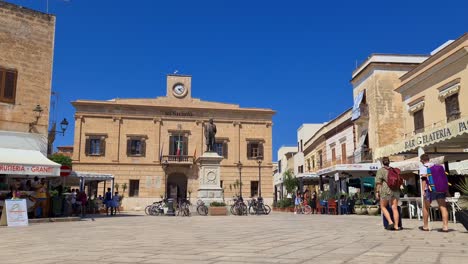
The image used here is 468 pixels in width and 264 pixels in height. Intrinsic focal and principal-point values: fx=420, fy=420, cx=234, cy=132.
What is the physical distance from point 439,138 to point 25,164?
12563 mm

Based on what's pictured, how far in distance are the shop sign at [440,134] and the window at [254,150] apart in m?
28.6

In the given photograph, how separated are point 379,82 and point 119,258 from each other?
23.8 meters

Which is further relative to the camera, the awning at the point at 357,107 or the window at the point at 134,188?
the window at the point at 134,188

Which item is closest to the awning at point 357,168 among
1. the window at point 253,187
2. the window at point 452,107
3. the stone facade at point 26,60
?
the window at point 452,107

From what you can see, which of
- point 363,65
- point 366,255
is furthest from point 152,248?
point 363,65

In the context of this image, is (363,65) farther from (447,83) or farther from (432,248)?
(432,248)

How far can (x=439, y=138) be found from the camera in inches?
438

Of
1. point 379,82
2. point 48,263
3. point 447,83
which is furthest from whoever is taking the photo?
point 379,82

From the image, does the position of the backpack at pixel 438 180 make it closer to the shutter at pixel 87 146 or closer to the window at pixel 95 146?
the window at pixel 95 146

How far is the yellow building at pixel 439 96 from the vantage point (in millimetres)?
14367

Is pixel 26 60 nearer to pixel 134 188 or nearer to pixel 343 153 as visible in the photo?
pixel 343 153

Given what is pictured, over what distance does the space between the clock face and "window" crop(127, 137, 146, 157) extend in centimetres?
585

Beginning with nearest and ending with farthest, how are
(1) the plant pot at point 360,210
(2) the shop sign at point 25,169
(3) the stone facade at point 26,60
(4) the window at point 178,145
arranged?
(2) the shop sign at point 25,169 < (3) the stone facade at point 26,60 < (1) the plant pot at point 360,210 < (4) the window at point 178,145

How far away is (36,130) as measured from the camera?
1634 centimetres
